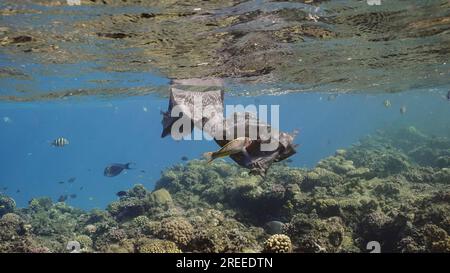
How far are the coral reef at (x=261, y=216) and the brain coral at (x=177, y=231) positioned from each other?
26mm

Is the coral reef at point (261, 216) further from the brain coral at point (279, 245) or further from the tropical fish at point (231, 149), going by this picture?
the tropical fish at point (231, 149)

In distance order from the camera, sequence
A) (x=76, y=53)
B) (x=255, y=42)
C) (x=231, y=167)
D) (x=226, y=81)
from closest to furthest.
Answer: (x=255, y=42) → (x=76, y=53) → (x=226, y=81) → (x=231, y=167)

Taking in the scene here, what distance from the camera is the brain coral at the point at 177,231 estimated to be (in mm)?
8969

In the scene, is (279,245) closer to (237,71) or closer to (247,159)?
(247,159)

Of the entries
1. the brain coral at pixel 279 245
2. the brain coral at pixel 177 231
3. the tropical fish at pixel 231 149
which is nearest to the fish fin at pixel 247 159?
the tropical fish at pixel 231 149

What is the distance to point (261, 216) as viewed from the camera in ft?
47.1

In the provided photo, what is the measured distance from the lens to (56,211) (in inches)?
913

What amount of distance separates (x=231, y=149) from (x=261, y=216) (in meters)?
8.70
